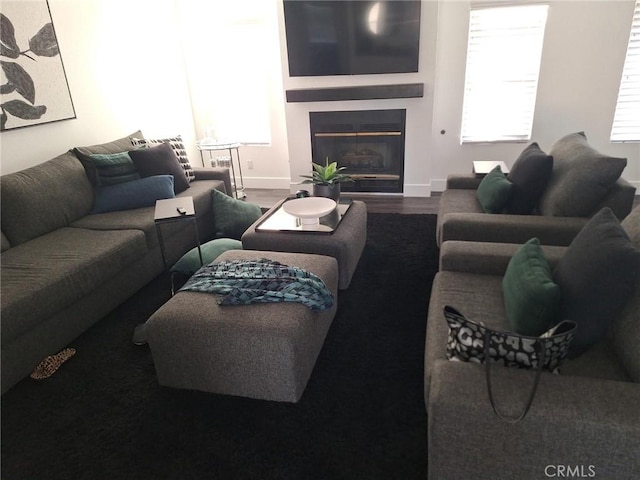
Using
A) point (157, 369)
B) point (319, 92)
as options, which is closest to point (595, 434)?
point (157, 369)

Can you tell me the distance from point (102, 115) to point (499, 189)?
3.53 m

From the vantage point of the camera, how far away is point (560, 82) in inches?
174

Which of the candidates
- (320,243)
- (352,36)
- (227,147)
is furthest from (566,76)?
(227,147)

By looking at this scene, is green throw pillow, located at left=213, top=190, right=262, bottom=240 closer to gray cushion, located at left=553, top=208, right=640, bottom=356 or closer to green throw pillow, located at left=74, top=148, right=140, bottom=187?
green throw pillow, located at left=74, top=148, right=140, bottom=187

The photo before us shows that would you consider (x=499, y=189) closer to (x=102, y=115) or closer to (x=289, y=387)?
(x=289, y=387)

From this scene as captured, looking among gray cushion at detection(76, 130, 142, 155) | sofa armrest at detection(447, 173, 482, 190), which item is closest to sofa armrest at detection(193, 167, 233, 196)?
gray cushion at detection(76, 130, 142, 155)

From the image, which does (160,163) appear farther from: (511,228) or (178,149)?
(511,228)

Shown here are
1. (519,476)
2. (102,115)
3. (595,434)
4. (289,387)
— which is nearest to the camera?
(595,434)

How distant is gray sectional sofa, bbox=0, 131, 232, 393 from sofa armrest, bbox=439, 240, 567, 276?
6.86 ft

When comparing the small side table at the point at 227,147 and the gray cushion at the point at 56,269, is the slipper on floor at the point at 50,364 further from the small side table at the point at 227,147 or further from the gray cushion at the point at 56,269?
the small side table at the point at 227,147

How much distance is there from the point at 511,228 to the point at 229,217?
2.26m

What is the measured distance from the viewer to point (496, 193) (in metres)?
2.86

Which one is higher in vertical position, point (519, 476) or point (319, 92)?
point (319, 92)

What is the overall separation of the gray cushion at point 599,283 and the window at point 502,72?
11.3ft
